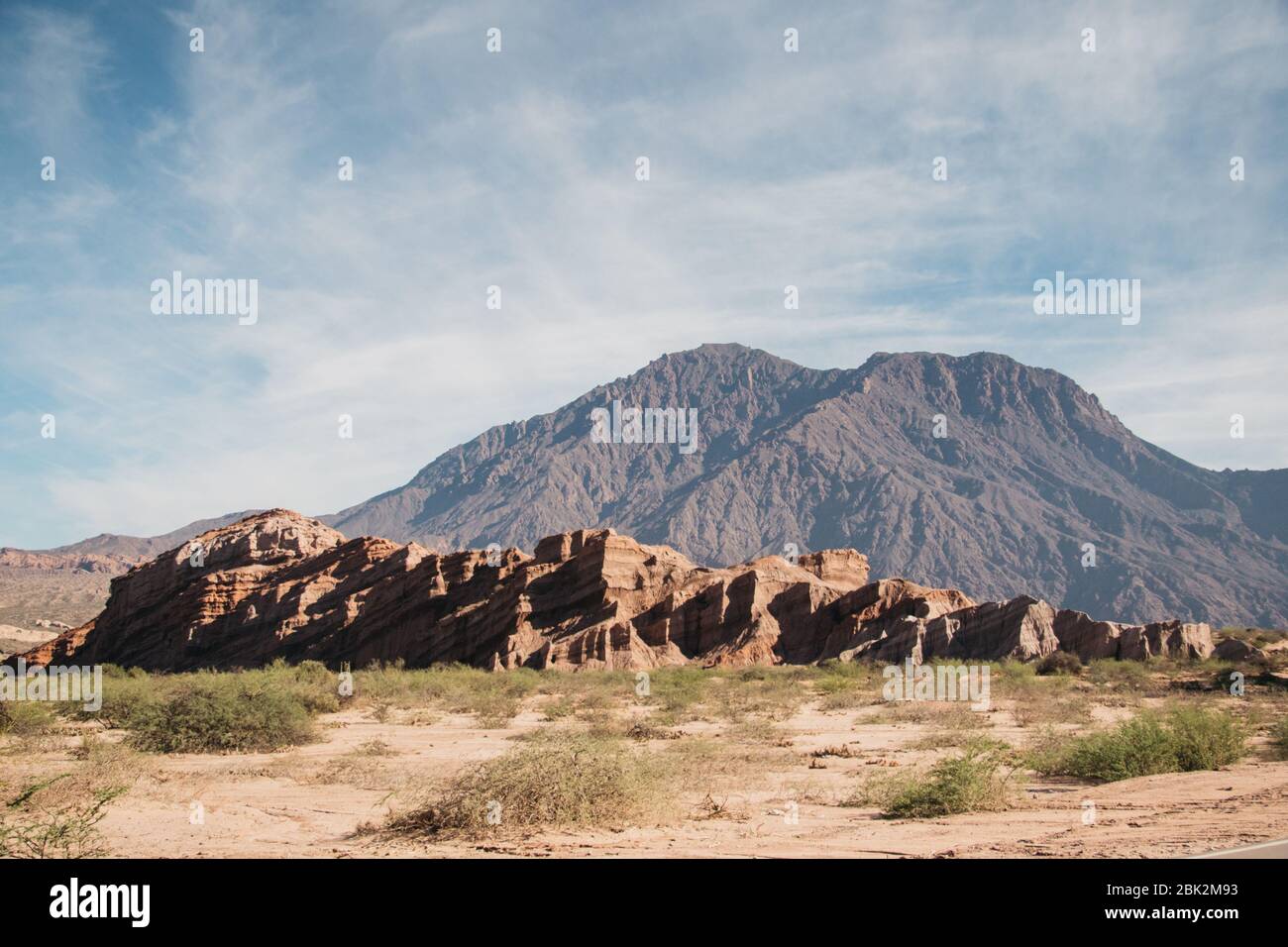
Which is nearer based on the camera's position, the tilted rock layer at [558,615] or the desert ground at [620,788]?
the desert ground at [620,788]

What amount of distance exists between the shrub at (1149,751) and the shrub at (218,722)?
14.4m

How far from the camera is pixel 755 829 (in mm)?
10133

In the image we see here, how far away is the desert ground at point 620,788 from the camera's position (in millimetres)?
9047

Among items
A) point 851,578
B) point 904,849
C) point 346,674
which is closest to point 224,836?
point 904,849

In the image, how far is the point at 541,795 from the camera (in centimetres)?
993

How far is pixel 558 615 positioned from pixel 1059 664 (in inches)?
997

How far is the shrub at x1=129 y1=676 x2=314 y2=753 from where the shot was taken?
17.1m

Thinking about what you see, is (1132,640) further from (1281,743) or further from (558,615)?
(558,615)

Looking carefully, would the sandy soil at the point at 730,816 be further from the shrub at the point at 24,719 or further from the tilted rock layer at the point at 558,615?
the tilted rock layer at the point at 558,615

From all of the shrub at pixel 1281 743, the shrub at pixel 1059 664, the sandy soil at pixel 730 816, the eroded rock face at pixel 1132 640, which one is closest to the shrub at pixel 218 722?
the sandy soil at pixel 730 816

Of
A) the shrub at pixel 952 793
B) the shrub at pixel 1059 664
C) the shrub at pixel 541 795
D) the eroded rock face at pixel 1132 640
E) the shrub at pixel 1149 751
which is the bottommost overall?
the shrub at pixel 1059 664

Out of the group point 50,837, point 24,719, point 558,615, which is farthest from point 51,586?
point 50,837

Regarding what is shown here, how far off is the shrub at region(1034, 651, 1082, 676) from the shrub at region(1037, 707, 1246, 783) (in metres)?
24.1
